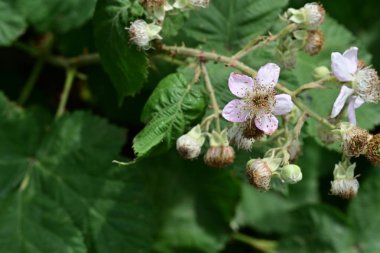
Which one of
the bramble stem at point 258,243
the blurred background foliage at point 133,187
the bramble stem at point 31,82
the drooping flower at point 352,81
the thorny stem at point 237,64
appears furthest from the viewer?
the bramble stem at point 258,243

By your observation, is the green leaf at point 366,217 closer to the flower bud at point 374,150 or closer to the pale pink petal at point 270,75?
the flower bud at point 374,150

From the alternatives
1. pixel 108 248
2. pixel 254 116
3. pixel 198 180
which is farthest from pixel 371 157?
pixel 198 180

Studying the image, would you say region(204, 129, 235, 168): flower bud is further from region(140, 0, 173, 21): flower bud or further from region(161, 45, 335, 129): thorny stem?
region(140, 0, 173, 21): flower bud

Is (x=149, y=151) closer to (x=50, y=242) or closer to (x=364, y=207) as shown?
(x=50, y=242)

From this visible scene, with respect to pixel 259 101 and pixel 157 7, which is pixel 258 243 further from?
pixel 157 7

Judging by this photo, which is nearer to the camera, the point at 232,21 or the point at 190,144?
the point at 190,144

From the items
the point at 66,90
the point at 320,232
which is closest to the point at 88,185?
the point at 66,90

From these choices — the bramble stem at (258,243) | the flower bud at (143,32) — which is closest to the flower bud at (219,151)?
the flower bud at (143,32)
